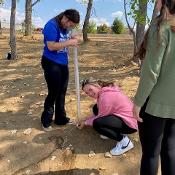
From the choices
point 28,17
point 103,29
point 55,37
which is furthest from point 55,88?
point 103,29

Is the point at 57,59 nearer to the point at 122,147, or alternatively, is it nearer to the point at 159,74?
the point at 122,147

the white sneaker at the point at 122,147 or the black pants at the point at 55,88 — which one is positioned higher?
the black pants at the point at 55,88

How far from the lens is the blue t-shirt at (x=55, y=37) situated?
210 inches

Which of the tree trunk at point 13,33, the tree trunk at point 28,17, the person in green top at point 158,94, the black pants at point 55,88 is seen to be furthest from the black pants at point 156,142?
the tree trunk at point 28,17

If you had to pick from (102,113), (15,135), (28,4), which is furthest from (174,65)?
(28,4)

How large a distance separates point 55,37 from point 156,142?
89.7 inches

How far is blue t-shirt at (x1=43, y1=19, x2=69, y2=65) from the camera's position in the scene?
534 centimetres

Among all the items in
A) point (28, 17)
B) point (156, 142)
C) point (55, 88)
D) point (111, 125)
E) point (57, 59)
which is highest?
point (28, 17)

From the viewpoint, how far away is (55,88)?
5.70 m

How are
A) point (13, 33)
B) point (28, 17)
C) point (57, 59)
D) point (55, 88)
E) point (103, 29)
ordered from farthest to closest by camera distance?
point (103, 29), point (28, 17), point (13, 33), point (55, 88), point (57, 59)

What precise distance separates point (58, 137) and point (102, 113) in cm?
91

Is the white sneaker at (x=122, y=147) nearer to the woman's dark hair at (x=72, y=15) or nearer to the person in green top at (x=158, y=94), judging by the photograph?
the person in green top at (x=158, y=94)

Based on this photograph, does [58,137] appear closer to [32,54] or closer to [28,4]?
[32,54]

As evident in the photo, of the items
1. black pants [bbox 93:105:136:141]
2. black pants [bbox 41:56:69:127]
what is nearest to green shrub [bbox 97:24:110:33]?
black pants [bbox 41:56:69:127]
